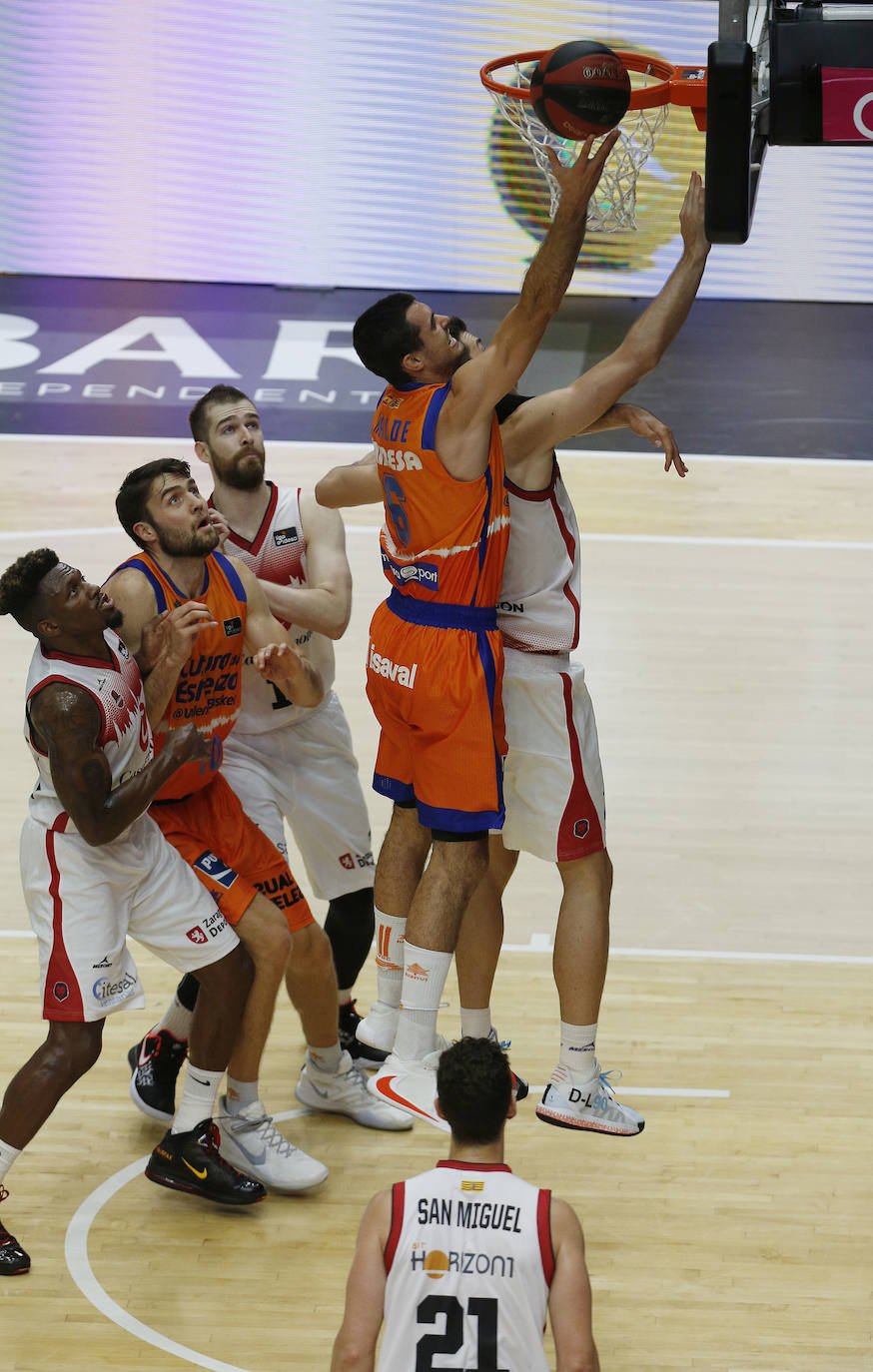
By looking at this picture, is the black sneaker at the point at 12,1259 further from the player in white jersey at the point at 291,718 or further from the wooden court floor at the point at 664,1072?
the player in white jersey at the point at 291,718

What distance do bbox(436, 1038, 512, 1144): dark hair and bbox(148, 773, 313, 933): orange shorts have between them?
1.92 metres

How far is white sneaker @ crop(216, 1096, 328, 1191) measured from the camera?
5.64m

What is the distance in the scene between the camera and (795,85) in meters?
4.46

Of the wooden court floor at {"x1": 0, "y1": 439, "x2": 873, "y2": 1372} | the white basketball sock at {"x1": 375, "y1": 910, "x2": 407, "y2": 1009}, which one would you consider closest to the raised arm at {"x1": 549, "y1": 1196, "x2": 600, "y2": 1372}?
the wooden court floor at {"x1": 0, "y1": 439, "x2": 873, "y2": 1372}

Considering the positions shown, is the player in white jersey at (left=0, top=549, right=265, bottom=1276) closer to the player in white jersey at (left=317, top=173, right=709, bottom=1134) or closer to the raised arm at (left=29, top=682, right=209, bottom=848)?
the raised arm at (left=29, top=682, right=209, bottom=848)

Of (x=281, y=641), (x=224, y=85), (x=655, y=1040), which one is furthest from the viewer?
(x=224, y=85)

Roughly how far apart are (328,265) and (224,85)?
6.57 feet

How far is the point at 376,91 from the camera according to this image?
17.8m

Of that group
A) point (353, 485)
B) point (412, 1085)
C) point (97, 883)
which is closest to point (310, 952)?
point (412, 1085)

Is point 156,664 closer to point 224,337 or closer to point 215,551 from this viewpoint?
point 215,551

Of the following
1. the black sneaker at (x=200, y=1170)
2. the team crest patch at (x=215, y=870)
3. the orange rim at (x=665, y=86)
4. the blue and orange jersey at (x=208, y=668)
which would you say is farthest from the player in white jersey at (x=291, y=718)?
the orange rim at (x=665, y=86)

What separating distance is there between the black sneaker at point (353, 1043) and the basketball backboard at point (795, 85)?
10.6 feet

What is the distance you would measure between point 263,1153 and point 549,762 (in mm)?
1543

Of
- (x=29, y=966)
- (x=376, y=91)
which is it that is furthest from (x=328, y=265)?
(x=29, y=966)
